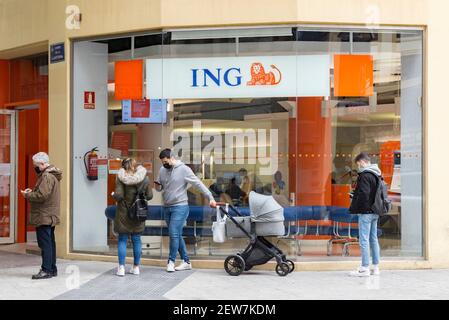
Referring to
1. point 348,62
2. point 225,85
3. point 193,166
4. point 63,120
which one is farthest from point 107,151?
point 348,62

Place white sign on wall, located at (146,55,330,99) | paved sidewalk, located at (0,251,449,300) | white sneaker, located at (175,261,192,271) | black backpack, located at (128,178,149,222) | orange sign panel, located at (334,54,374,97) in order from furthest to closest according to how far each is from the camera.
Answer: orange sign panel, located at (334,54,374,97) < white sign on wall, located at (146,55,330,99) < white sneaker, located at (175,261,192,271) < black backpack, located at (128,178,149,222) < paved sidewalk, located at (0,251,449,300)

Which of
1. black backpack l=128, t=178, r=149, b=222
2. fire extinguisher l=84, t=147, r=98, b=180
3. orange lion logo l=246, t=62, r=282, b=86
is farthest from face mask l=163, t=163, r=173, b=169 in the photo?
fire extinguisher l=84, t=147, r=98, b=180

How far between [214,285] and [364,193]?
2331 millimetres

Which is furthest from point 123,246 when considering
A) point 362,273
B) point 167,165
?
point 362,273

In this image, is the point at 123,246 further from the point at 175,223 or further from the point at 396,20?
the point at 396,20

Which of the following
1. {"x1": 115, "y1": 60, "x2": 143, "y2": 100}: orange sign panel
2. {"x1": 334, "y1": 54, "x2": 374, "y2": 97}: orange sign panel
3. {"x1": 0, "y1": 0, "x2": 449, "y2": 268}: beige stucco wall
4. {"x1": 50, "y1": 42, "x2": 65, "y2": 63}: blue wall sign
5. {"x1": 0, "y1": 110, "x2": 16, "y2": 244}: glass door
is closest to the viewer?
{"x1": 0, "y1": 0, "x2": 449, "y2": 268}: beige stucco wall

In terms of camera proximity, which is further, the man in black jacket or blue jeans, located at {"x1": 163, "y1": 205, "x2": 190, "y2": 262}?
blue jeans, located at {"x1": 163, "y1": 205, "x2": 190, "y2": 262}

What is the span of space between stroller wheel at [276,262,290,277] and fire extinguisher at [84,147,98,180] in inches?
144

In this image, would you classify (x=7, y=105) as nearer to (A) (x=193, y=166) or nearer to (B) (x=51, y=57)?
(B) (x=51, y=57)

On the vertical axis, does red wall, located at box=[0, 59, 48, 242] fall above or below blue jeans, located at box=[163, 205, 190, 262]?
above

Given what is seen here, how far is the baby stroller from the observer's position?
9.40 m

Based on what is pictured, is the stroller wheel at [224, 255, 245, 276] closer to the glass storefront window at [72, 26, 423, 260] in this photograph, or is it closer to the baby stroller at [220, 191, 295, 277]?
the baby stroller at [220, 191, 295, 277]

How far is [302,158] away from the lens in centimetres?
1053

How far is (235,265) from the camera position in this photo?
955 cm
